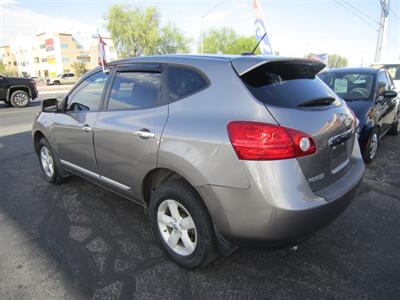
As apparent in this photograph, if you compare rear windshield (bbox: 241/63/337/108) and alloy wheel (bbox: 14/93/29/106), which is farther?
alloy wheel (bbox: 14/93/29/106)

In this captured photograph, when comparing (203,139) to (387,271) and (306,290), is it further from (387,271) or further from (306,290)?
(387,271)

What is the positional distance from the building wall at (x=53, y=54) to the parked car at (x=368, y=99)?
78.4 m

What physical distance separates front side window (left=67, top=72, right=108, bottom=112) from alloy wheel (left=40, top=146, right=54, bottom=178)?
1.00m

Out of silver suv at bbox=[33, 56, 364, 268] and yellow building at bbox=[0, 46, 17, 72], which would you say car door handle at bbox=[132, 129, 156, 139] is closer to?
silver suv at bbox=[33, 56, 364, 268]

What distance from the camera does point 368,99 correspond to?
16.6 feet

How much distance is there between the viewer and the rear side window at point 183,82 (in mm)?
2292

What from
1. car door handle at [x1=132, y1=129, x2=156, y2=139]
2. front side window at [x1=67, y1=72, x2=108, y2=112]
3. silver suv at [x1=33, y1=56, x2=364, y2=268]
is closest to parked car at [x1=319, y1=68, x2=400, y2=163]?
silver suv at [x1=33, y1=56, x2=364, y2=268]

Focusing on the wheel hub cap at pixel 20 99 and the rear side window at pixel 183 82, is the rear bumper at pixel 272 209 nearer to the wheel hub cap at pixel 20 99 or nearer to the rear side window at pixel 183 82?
the rear side window at pixel 183 82

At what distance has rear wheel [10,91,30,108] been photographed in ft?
45.2

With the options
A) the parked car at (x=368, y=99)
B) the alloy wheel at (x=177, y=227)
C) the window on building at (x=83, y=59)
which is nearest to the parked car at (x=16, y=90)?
the parked car at (x=368, y=99)

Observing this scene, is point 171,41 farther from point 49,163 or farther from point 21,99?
point 49,163

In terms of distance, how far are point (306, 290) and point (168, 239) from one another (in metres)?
1.15

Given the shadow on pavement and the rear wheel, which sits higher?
the rear wheel

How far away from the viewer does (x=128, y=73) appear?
2938 millimetres
